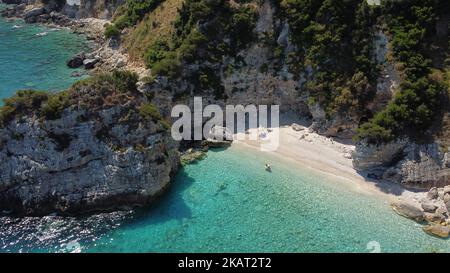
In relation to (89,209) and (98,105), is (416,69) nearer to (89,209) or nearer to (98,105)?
(98,105)

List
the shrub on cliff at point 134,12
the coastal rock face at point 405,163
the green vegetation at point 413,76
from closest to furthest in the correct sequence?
the coastal rock face at point 405,163 < the green vegetation at point 413,76 < the shrub on cliff at point 134,12

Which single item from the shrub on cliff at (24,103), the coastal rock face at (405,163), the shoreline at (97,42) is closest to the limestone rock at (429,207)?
the coastal rock face at (405,163)

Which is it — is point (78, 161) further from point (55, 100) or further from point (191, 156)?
point (191, 156)

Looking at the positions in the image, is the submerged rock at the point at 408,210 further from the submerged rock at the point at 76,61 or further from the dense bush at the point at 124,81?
the submerged rock at the point at 76,61

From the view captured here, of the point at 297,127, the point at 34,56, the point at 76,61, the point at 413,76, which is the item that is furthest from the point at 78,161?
the point at 34,56

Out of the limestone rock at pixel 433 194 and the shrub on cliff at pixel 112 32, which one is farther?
the shrub on cliff at pixel 112 32

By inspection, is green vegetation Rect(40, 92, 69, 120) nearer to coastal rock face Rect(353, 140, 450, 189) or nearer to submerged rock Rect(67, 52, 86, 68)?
coastal rock face Rect(353, 140, 450, 189)
